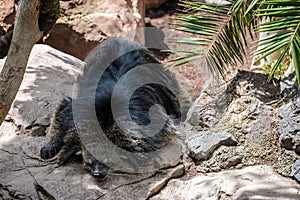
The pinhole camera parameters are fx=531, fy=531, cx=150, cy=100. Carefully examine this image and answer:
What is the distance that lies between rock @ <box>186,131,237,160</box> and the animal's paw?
0.96m

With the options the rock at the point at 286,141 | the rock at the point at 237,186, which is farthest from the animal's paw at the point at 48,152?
the rock at the point at 286,141

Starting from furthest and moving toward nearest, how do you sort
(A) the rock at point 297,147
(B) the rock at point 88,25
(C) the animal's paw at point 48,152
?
(B) the rock at point 88,25 → (C) the animal's paw at point 48,152 → (A) the rock at point 297,147

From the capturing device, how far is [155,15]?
8.26 metres

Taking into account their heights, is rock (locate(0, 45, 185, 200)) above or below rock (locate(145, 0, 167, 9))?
below

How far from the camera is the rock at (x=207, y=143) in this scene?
3.67 m

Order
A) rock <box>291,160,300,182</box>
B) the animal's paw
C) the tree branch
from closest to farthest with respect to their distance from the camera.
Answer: the tree branch < rock <box>291,160,300,182</box> < the animal's paw

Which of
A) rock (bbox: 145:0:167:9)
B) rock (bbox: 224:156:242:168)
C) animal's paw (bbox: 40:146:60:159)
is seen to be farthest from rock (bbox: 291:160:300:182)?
rock (bbox: 145:0:167:9)

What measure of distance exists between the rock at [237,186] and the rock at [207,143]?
0.17m

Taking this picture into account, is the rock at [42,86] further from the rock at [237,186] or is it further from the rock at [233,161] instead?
the rock at [233,161]

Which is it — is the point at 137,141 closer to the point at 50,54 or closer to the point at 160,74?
the point at 160,74

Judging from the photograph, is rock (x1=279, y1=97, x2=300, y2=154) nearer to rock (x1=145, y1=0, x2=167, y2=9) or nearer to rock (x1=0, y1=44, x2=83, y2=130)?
rock (x1=0, y1=44, x2=83, y2=130)

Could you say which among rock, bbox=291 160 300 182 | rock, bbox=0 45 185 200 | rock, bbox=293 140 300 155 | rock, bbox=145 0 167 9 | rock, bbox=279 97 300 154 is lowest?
rock, bbox=0 45 185 200

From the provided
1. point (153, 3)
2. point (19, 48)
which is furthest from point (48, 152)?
point (153, 3)

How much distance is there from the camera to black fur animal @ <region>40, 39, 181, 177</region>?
3.62 metres
